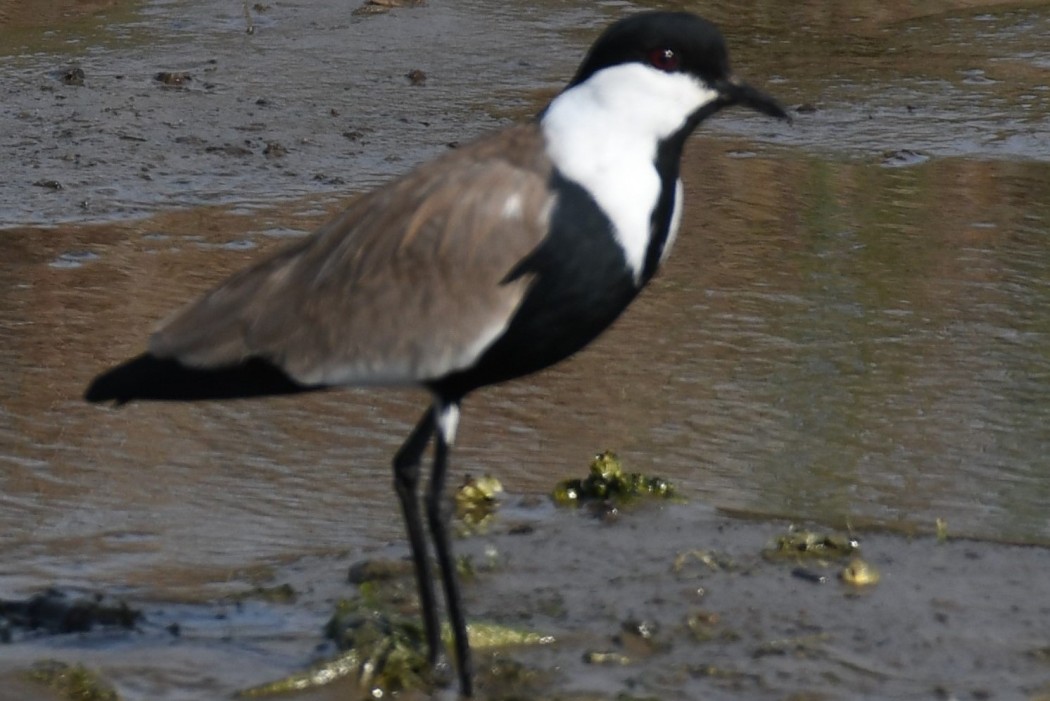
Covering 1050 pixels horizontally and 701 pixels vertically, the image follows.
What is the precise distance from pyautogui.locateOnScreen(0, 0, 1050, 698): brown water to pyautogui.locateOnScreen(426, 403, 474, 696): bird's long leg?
59 centimetres

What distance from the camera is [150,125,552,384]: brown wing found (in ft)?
12.2

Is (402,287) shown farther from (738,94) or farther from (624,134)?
(738,94)

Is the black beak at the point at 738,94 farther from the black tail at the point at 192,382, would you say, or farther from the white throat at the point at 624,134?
the black tail at the point at 192,382

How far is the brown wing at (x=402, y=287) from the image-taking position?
3.73 meters

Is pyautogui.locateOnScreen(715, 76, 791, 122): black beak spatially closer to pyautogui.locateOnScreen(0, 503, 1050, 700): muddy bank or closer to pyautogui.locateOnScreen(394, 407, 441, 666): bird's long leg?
pyautogui.locateOnScreen(394, 407, 441, 666): bird's long leg

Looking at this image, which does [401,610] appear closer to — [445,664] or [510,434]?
[445,664]

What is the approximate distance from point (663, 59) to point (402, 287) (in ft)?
2.24

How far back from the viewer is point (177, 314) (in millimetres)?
4004

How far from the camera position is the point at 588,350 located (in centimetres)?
568

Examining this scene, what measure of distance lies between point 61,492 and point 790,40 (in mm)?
6050

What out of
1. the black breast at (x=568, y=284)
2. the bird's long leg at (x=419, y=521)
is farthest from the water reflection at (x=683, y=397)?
the black breast at (x=568, y=284)

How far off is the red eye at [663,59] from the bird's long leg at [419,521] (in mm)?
820

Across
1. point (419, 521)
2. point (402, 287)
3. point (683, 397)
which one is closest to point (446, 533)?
point (419, 521)

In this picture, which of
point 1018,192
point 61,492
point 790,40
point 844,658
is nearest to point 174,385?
point 61,492
